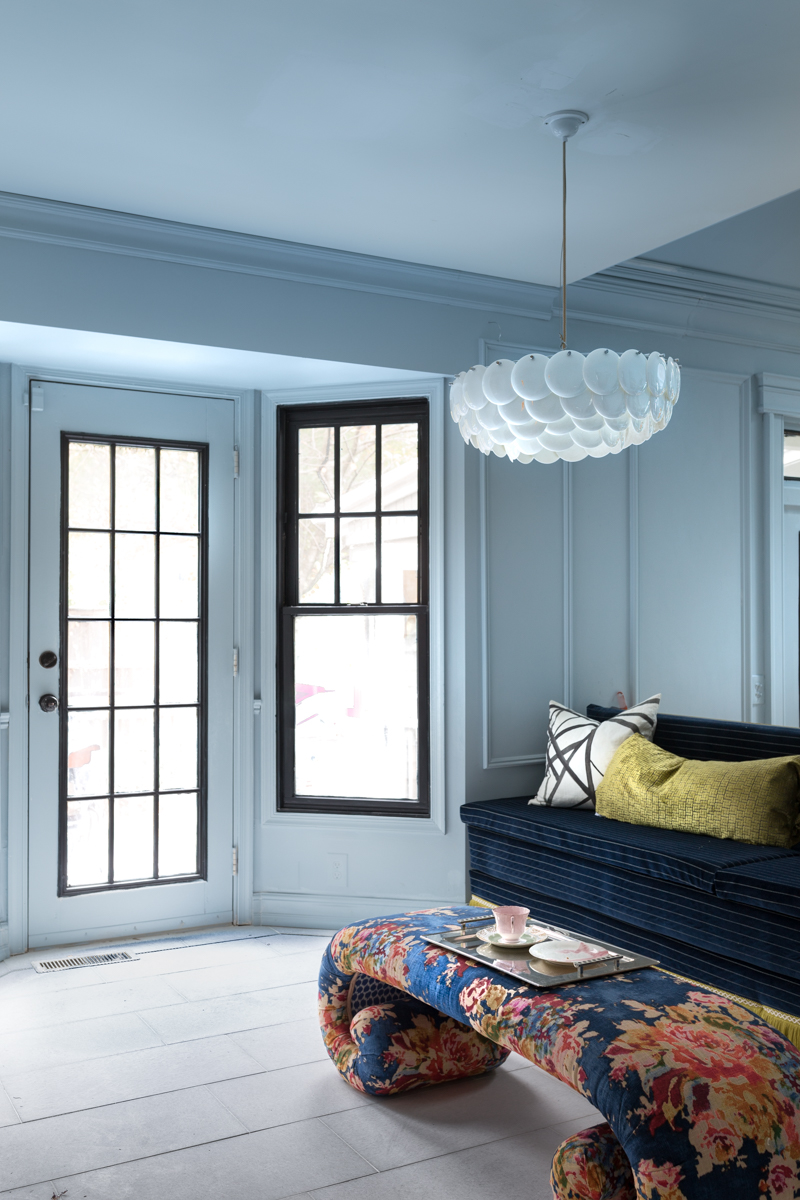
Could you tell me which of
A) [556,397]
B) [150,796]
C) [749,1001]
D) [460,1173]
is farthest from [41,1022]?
[556,397]

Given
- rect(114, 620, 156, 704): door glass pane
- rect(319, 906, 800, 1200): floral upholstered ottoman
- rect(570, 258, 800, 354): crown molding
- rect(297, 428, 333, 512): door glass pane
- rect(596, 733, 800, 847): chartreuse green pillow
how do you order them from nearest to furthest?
1. rect(319, 906, 800, 1200): floral upholstered ottoman
2. rect(596, 733, 800, 847): chartreuse green pillow
3. rect(114, 620, 156, 704): door glass pane
4. rect(297, 428, 333, 512): door glass pane
5. rect(570, 258, 800, 354): crown molding

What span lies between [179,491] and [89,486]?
0.39m

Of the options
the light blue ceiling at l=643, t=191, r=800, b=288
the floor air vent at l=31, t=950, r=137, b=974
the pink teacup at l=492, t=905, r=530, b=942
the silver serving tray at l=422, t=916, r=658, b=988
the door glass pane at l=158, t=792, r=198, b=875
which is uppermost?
the light blue ceiling at l=643, t=191, r=800, b=288

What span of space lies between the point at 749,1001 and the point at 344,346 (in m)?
2.81

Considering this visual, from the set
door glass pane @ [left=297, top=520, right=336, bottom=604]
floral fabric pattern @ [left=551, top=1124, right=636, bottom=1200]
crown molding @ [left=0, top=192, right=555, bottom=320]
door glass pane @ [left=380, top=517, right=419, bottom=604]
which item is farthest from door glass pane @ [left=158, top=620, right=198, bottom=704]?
floral fabric pattern @ [left=551, top=1124, right=636, bottom=1200]

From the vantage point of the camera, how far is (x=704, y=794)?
3.37 m

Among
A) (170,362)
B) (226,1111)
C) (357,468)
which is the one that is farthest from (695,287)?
(226,1111)

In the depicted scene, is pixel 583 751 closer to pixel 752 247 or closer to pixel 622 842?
pixel 622 842

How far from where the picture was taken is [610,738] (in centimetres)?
389

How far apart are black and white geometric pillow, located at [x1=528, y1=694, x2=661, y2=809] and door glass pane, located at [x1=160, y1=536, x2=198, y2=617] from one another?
1.69m

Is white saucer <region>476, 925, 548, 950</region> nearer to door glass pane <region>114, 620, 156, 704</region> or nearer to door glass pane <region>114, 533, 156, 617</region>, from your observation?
door glass pane <region>114, 620, 156, 704</region>

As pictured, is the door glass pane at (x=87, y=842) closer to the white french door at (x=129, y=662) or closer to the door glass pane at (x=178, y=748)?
the white french door at (x=129, y=662)

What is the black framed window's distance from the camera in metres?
4.39

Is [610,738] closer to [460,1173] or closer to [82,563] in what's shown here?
[460,1173]
